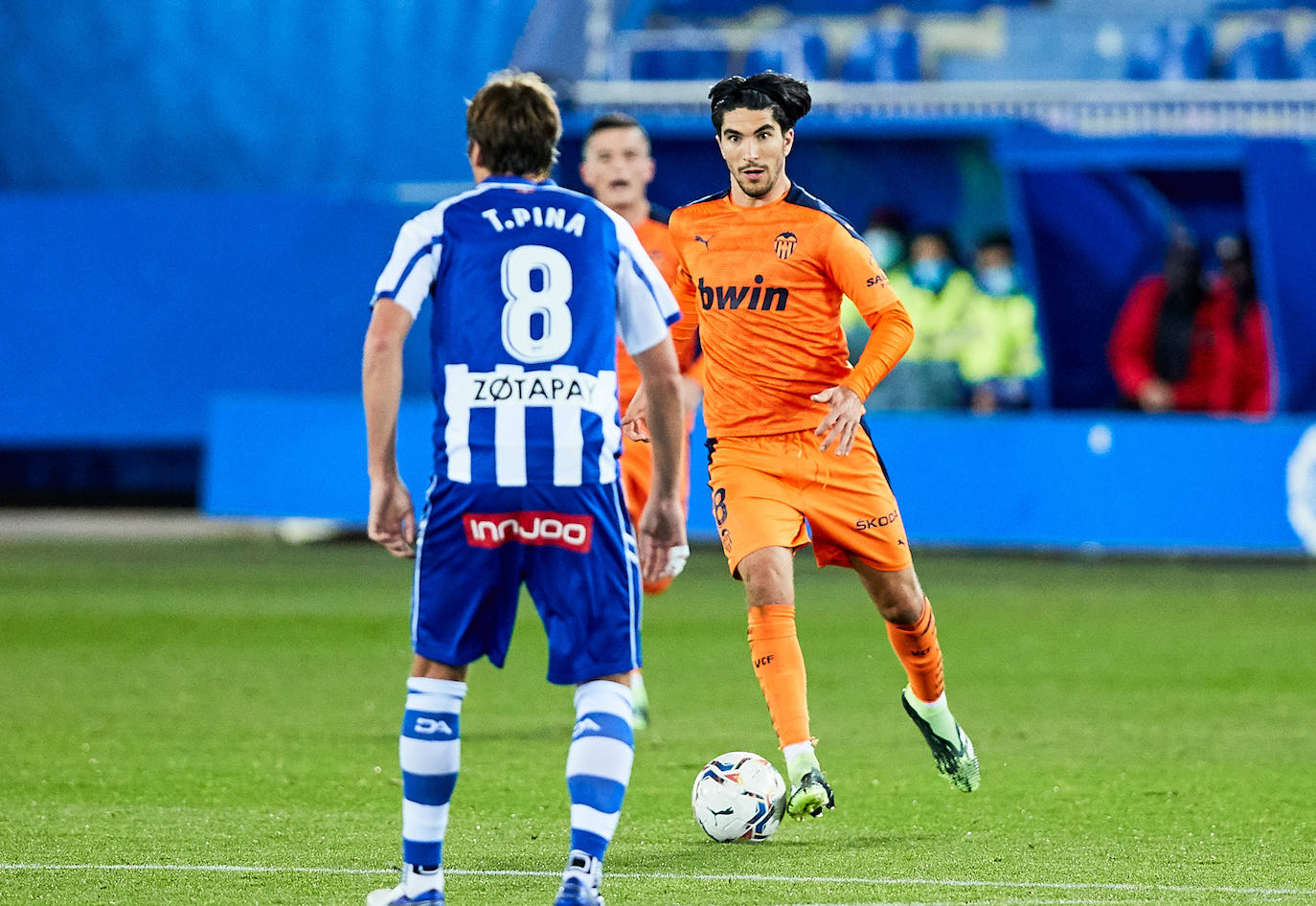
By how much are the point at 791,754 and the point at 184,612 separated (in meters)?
6.90

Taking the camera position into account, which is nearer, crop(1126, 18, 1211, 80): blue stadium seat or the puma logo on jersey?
the puma logo on jersey

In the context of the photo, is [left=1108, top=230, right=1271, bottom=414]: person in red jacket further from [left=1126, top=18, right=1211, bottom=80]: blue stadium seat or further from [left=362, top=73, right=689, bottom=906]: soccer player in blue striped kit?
[left=362, top=73, right=689, bottom=906]: soccer player in blue striped kit

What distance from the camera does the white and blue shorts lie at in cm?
457

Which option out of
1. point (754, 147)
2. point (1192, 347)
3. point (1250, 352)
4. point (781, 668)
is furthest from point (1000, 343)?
point (781, 668)

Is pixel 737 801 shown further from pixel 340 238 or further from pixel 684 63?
pixel 684 63

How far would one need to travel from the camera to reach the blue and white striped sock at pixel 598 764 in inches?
180

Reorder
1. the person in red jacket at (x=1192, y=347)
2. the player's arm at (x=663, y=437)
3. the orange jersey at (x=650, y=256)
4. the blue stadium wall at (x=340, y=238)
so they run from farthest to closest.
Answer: the person in red jacket at (x=1192, y=347) < the blue stadium wall at (x=340, y=238) < the orange jersey at (x=650, y=256) < the player's arm at (x=663, y=437)

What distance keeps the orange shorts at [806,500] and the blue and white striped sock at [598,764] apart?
1587mm

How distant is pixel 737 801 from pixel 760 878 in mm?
521

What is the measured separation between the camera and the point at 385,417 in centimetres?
454

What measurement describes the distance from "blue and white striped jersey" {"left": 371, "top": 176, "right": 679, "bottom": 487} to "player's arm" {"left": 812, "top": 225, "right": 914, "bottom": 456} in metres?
1.46

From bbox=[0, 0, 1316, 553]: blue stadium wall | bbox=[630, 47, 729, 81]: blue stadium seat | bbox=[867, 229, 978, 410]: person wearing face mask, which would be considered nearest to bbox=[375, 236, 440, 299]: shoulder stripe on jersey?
bbox=[0, 0, 1316, 553]: blue stadium wall

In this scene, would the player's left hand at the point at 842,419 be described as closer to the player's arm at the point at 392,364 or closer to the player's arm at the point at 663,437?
the player's arm at the point at 663,437

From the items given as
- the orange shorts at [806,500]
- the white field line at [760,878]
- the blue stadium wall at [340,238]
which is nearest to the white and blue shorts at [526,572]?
the white field line at [760,878]
